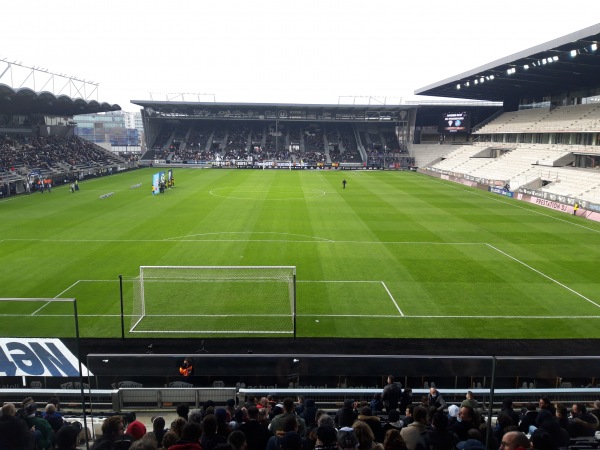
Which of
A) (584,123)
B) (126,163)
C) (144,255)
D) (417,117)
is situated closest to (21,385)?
(144,255)

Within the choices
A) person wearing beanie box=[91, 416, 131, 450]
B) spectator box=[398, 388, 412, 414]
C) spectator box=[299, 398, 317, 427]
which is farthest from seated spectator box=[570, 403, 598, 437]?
person wearing beanie box=[91, 416, 131, 450]

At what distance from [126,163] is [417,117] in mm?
53260

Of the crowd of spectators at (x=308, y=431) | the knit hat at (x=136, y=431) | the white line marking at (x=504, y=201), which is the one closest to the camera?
the crowd of spectators at (x=308, y=431)

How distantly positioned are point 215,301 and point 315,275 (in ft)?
16.7

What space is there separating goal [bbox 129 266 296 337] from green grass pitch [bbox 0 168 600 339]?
0.14m

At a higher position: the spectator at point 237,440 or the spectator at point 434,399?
the spectator at point 237,440

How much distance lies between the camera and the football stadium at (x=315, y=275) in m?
10.6

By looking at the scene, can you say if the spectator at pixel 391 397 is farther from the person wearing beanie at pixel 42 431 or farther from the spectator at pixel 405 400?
the person wearing beanie at pixel 42 431

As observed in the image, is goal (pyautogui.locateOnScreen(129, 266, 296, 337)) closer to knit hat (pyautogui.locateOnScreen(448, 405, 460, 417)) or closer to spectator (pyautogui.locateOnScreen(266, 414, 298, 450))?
knit hat (pyautogui.locateOnScreen(448, 405, 460, 417))

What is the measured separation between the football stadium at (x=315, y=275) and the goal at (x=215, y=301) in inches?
3.8

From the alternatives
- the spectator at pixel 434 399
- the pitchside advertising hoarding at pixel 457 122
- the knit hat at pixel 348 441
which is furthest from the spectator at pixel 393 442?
the pitchside advertising hoarding at pixel 457 122

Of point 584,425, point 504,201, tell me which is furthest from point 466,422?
point 504,201

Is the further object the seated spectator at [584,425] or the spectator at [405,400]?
the spectator at [405,400]

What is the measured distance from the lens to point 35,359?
10.6 meters
